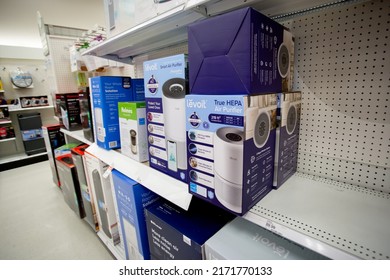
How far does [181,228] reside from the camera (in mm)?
842

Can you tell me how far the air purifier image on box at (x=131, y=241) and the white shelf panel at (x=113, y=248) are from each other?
0.18 metres

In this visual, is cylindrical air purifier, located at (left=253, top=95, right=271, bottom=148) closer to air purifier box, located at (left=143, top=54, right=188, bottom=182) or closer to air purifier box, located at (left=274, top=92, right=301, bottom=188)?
air purifier box, located at (left=274, top=92, right=301, bottom=188)

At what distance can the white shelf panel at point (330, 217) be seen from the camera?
49cm

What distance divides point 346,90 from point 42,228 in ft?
8.45

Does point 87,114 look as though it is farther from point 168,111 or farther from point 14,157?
point 14,157

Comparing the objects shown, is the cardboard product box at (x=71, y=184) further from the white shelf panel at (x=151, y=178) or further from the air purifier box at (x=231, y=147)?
the air purifier box at (x=231, y=147)

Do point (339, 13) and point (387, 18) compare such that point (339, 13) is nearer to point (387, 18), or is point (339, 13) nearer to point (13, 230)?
point (387, 18)

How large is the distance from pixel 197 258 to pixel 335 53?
93 centimetres

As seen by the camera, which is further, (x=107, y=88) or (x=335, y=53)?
(x=107, y=88)

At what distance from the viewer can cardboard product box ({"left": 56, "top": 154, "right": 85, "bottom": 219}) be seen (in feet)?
6.13

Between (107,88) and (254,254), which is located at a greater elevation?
(107,88)

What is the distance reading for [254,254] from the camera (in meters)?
0.65
